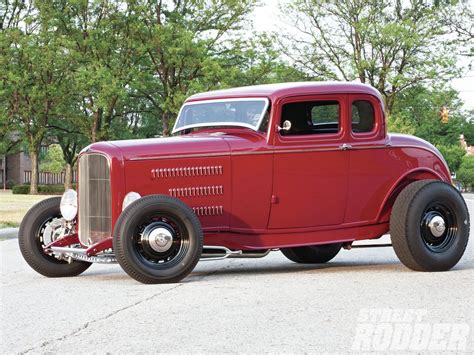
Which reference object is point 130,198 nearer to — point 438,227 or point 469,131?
point 438,227

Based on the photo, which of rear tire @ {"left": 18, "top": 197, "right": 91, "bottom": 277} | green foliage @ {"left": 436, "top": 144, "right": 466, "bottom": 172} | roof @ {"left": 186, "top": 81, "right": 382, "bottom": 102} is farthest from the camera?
green foliage @ {"left": 436, "top": 144, "right": 466, "bottom": 172}

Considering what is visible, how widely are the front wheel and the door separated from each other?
118cm

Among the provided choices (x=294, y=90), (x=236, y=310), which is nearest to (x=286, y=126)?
(x=294, y=90)

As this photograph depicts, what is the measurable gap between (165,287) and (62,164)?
3278 inches

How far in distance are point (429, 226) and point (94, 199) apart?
3.54m

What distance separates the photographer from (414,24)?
56094 millimetres

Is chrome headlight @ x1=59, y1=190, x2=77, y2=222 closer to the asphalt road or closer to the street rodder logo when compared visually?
the asphalt road

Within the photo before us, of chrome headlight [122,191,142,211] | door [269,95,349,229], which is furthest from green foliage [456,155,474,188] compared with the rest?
chrome headlight [122,191,142,211]

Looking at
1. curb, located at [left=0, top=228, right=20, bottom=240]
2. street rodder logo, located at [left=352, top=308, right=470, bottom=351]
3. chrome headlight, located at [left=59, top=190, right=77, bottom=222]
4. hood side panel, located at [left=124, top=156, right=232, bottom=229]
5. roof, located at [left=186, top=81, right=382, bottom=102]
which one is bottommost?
curb, located at [left=0, top=228, right=20, bottom=240]

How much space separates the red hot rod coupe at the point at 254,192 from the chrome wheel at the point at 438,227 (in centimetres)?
1

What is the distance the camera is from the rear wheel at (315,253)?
40.4 ft

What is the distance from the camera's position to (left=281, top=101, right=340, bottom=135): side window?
10984 mm

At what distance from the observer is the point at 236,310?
306 inches

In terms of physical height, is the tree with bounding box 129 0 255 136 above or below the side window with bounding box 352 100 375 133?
above
